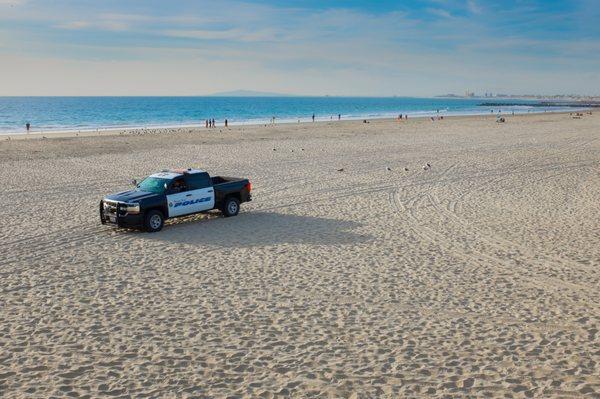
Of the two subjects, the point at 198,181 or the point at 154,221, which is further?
the point at 198,181

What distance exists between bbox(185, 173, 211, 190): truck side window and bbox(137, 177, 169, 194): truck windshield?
72 centimetres

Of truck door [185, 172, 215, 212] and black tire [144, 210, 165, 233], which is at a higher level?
truck door [185, 172, 215, 212]

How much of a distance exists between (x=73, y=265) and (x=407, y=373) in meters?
8.42

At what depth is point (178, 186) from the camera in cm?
1708

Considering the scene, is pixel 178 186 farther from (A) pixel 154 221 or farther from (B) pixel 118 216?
(B) pixel 118 216

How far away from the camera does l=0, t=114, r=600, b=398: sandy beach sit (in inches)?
311

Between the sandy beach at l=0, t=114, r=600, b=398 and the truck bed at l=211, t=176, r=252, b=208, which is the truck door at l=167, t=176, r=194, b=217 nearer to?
the sandy beach at l=0, t=114, r=600, b=398

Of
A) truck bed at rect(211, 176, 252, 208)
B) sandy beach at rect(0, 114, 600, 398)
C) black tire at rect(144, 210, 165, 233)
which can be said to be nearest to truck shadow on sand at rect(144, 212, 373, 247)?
sandy beach at rect(0, 114, 600, 398)

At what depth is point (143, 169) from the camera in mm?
30375

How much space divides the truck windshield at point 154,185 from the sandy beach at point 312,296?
1.18 m

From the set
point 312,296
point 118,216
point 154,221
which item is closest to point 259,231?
point 154,221

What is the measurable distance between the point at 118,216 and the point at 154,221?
0.99m

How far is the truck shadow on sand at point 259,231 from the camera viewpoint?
15.3 meters

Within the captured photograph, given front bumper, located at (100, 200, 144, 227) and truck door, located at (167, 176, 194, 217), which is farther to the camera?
truck door, located at (167, 176, 194, 217)
